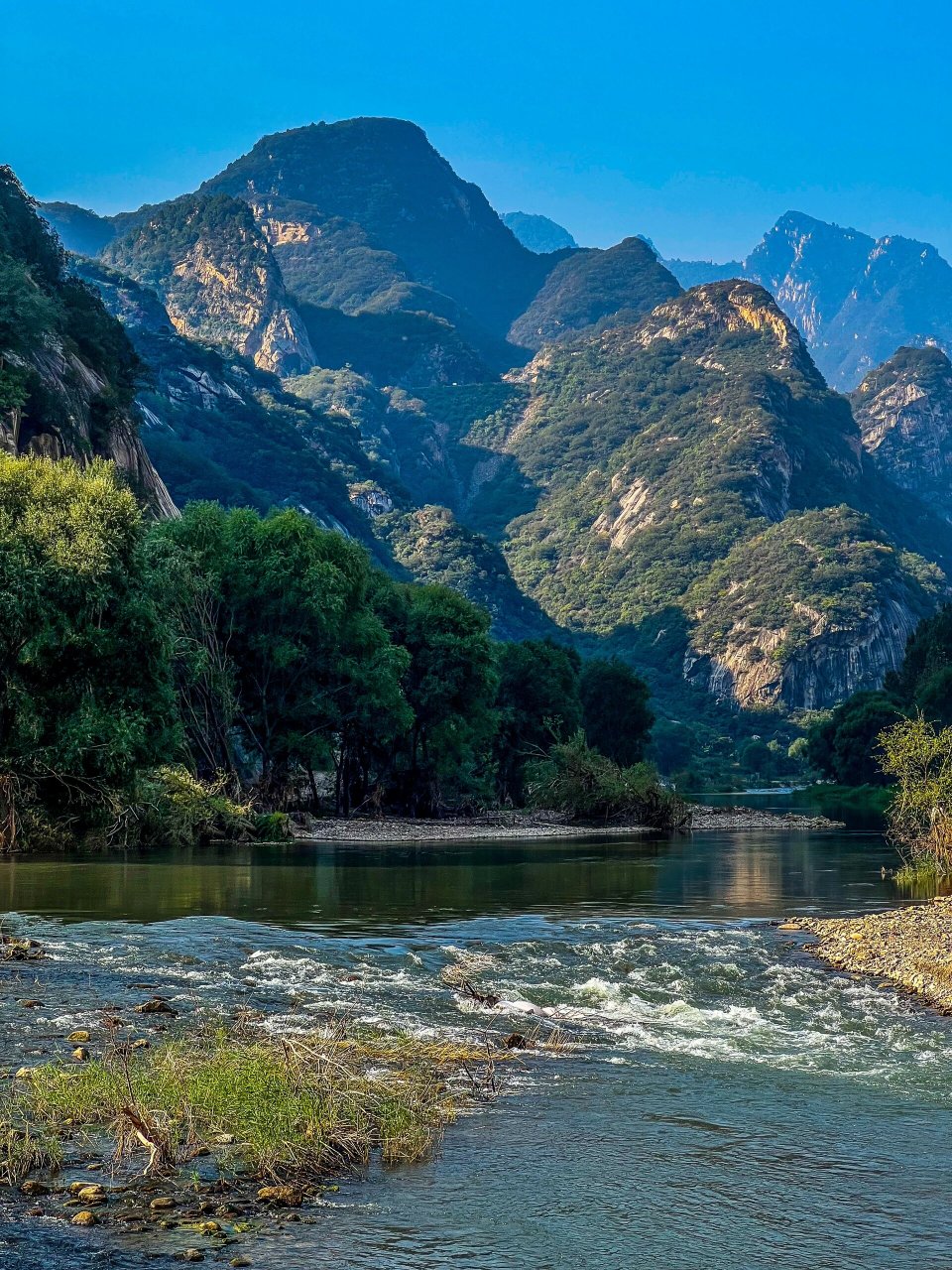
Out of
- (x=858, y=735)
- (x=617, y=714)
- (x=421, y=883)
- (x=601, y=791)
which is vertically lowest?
(x=421, y=883)

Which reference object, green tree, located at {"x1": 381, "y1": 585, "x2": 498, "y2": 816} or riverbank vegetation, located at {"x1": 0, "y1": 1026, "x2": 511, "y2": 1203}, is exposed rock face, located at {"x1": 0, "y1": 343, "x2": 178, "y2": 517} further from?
riverbank vegetation, located at {"x1": 0, "y1": 1026, "x2": 511, "y2": 1203}

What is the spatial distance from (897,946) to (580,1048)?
1134 centimetres

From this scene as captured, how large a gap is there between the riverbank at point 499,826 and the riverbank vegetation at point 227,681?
207cm

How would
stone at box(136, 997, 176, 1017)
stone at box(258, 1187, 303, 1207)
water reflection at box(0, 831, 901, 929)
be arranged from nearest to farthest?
stone at box(258, 1187, 303, 1207) → stone at box(136, 997, 176, 1017) → water reflection at box(0, 831, 901, 929)

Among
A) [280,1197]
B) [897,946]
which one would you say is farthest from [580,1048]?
[897,946]

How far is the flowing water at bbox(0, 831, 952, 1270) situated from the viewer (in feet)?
35.8

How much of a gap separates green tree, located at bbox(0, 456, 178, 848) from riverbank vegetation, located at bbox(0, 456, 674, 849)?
0.23 feet

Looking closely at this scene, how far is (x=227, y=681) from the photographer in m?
64.7

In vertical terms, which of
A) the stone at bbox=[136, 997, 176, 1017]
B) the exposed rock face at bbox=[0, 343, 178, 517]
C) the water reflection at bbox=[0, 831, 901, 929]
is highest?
the exposed rock face at bbox=[0, 343, 178, 517]

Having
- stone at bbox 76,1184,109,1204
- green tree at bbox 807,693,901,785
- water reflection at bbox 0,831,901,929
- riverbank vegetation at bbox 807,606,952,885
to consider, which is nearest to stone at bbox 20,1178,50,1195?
stone at bbox 76,1184,109,1204

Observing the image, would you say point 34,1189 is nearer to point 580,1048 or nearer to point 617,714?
point 580,1048

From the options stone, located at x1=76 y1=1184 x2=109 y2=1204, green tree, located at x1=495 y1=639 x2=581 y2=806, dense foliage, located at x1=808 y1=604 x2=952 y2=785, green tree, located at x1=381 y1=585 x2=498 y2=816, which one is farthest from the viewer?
dense foliage, located at x1=808 y1=604 x2=952 y2=785

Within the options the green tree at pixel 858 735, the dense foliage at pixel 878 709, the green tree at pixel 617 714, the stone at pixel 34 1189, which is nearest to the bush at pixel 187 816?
the stone at pixel 34 1189

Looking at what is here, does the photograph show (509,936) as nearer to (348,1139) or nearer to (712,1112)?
(712,1112)
